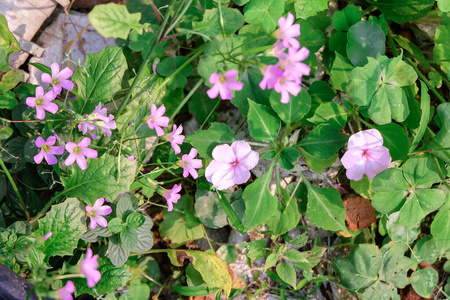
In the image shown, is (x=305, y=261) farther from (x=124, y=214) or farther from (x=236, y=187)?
(x=124, y=214)

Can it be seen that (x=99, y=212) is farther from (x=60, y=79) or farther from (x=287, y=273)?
(x=287, y=273)

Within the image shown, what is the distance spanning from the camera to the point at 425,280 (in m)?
2.37

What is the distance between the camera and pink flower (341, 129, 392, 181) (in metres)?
1.87

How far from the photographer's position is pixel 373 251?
7.47 feet

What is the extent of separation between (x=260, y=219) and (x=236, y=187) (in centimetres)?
57

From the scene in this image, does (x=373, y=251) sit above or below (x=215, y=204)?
below

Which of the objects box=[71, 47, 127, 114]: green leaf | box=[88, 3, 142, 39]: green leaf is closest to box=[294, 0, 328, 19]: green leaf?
box=[88, 3, 142, 39]: green leaf

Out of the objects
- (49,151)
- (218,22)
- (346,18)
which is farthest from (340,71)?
(49,151)

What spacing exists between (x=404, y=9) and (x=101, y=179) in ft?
6.03

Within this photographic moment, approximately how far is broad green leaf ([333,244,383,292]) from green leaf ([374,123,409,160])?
61 centimetres

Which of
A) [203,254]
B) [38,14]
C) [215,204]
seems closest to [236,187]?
[215,204]

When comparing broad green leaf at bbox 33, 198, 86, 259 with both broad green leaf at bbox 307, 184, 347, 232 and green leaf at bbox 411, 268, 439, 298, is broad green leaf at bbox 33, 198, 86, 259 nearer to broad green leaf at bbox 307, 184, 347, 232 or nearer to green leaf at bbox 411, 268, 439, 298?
broad green leaf at bbox 307, 184, 347, 232

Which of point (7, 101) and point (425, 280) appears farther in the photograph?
point (425, 280)

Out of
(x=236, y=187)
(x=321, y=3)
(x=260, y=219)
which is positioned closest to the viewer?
(x=260, y=219)
